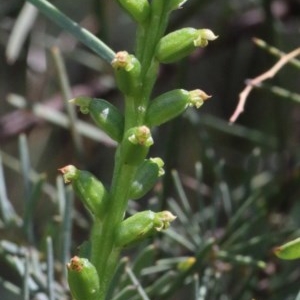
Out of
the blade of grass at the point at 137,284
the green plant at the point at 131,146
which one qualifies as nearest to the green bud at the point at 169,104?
the green plant at the point at 131,146

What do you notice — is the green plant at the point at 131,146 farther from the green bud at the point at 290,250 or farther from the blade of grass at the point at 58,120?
the blade of grass at the point at 58,120

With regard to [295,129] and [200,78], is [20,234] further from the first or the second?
[200,78]

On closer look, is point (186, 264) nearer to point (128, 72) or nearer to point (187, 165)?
point (128, 72)

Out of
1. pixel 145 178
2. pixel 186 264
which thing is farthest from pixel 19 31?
pixel 145 178

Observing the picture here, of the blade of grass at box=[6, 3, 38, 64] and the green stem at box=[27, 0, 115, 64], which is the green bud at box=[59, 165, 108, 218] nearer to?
the green stem at box=[27, 0, 115, 64]

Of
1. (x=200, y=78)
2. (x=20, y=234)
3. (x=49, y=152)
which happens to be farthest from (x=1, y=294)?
(x=20, y=234)

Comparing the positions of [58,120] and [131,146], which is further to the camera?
[58,120]
